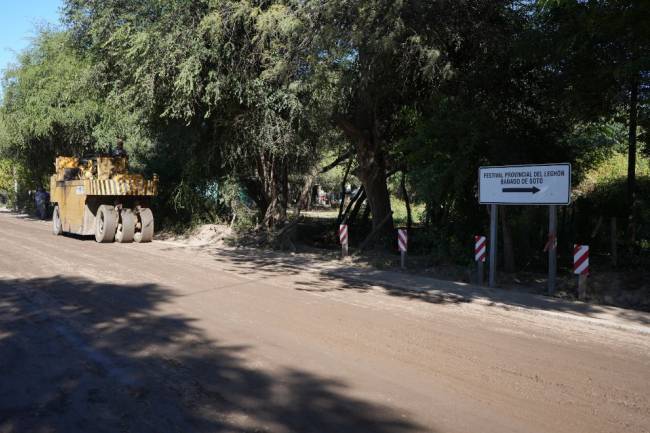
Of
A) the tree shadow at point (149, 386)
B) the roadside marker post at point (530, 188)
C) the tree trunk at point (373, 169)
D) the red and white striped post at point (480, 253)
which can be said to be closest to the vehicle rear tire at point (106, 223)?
the tree trunk at point (373, 169)

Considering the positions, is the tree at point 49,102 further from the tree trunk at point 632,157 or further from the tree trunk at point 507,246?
the tree trunk at point 632,157

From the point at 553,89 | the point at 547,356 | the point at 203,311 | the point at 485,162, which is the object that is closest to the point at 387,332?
the point at 547,356

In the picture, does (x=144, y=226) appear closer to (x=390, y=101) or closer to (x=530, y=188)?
(x=390, y=101)

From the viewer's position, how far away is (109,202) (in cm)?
1867

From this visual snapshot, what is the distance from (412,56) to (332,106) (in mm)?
3028

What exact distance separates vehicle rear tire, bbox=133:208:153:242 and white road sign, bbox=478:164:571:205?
38.5 feet

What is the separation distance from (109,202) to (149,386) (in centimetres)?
1503

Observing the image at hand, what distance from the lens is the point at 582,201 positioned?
13.5 meters

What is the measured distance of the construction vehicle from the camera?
17719mm

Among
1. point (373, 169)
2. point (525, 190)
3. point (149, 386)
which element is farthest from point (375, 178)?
point (149, 386)

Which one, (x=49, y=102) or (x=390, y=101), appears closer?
(x=390, y=101)

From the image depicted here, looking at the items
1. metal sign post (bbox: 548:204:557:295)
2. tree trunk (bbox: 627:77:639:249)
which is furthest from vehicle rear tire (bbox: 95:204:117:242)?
tree trunk (bbox: 627:77:639:249)

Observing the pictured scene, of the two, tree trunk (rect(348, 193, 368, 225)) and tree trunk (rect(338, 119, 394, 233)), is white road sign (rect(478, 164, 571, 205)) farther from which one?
tree trunk (rect(348, 193, 368, 225))

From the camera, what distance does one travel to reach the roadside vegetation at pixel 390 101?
1146cm
